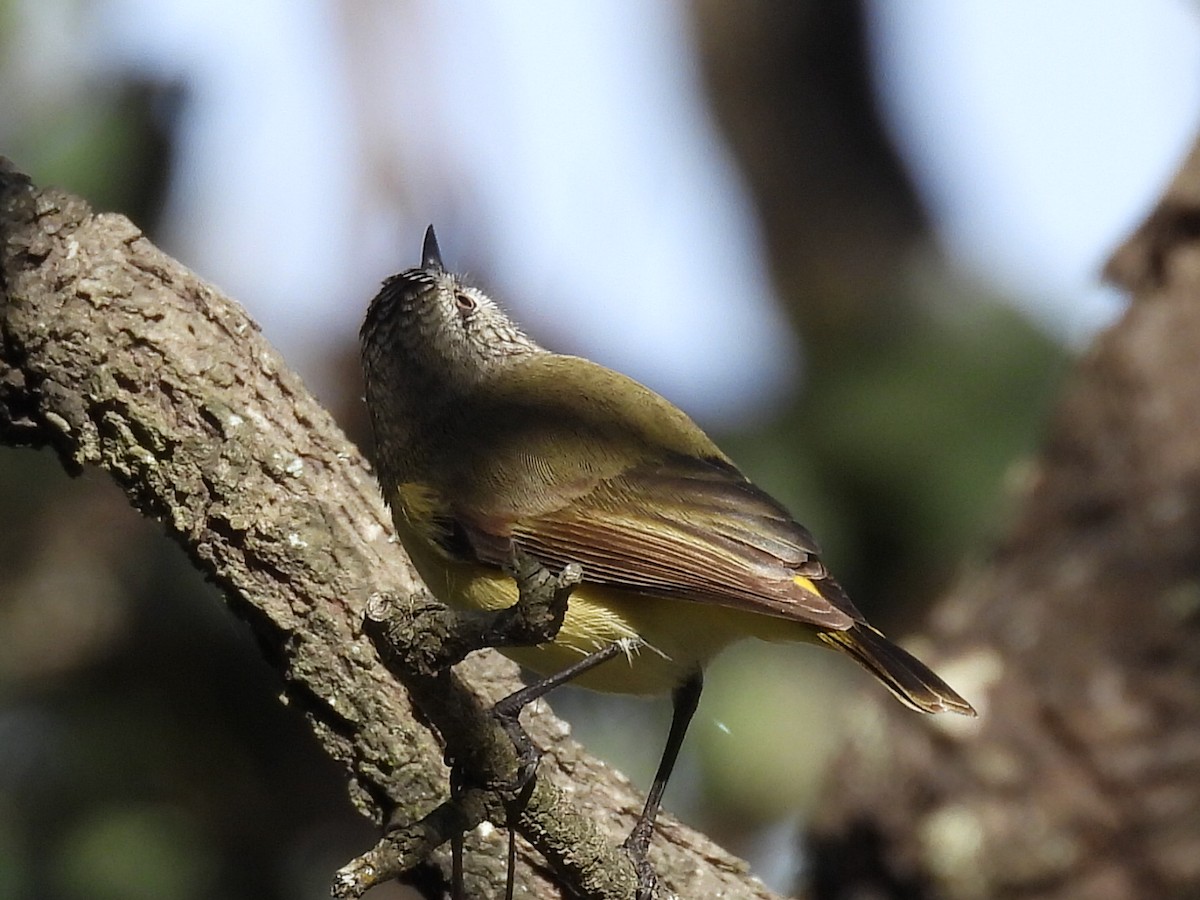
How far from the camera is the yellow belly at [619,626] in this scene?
12.1 ft

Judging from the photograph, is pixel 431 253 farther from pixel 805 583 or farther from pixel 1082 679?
pixel 1082 679

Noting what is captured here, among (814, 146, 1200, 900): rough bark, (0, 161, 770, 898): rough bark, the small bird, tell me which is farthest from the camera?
(814, 146, 1200, 900): rough bark

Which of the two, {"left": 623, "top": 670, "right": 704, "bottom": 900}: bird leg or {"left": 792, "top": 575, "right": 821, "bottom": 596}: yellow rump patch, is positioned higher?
{"left": 792, "top": 575, "right": 821, "bottom": 596}: yellow rump patch

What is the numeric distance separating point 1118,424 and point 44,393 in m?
3.80

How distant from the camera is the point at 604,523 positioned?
3.87 m

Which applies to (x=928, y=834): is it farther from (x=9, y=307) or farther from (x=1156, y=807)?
(x=9, y=307)

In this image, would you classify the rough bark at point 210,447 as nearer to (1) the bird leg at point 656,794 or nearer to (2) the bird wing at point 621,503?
(1) the bird leg at point 656,794

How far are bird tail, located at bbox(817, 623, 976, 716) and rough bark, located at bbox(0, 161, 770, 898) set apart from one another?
707 millimetres

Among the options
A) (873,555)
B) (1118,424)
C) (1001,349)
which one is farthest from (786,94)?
(1118,424)

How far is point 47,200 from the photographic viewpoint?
12.0 feet

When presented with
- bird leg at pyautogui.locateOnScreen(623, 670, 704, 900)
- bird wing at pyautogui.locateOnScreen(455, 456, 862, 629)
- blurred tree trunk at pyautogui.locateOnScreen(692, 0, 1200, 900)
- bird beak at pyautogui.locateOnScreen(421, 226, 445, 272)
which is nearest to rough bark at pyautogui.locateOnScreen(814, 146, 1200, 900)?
blurred tree trunk at pyautogui.locateOnScreen(692, 0, 1200, 900)

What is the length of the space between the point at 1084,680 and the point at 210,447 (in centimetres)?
310

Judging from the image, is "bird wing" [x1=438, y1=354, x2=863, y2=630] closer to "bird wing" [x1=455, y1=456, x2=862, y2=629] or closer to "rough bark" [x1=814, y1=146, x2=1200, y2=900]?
"bird wing" [x1=455, y1=456, x2=862, y2=629]

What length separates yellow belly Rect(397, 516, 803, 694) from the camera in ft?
12.1
